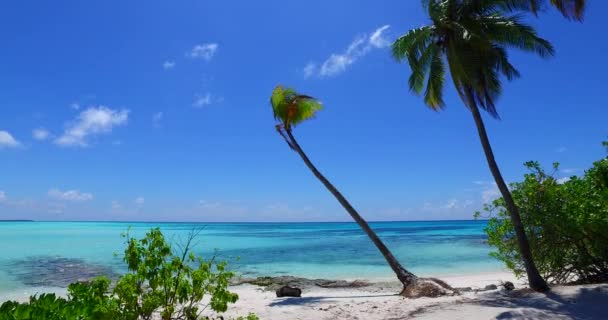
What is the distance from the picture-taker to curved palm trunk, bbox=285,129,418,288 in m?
12.4

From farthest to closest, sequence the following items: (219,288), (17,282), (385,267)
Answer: (385,267)
(17,282)
(219,288)

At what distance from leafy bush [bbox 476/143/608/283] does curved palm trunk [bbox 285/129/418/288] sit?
292 cm

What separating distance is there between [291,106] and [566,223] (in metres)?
9.18

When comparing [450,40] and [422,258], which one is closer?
[450,40]

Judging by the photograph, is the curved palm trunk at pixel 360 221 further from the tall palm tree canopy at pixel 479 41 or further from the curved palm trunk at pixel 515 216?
the tall palm tree canopy at pixel 479 41

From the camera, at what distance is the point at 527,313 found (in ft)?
23.6

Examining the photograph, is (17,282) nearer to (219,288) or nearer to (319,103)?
(319,103)

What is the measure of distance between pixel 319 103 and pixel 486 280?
9.14 m

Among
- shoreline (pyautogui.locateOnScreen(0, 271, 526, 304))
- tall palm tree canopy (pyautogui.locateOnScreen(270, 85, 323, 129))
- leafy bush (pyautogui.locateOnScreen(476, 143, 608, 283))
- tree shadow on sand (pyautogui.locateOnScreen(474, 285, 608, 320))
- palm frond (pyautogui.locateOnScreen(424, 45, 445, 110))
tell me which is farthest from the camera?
tall palm tree canopy (pyautogui.locateOnScreen(270, 85, 323, 129))

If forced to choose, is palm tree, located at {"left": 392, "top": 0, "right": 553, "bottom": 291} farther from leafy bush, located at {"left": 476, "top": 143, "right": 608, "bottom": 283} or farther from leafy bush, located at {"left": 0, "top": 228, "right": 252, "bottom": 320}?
leafy bush, located at {"left": 0, "top": 228, "right": 252, "bottom": 320}

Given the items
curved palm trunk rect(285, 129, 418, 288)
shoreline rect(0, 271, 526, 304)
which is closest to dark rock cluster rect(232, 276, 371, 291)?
Result: shoreline rect(0, 271, 526, 304)

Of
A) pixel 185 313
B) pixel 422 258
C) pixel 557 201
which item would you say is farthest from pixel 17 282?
pixel 422 258

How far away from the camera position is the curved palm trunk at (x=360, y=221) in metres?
12.4

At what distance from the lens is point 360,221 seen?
1385 cm
